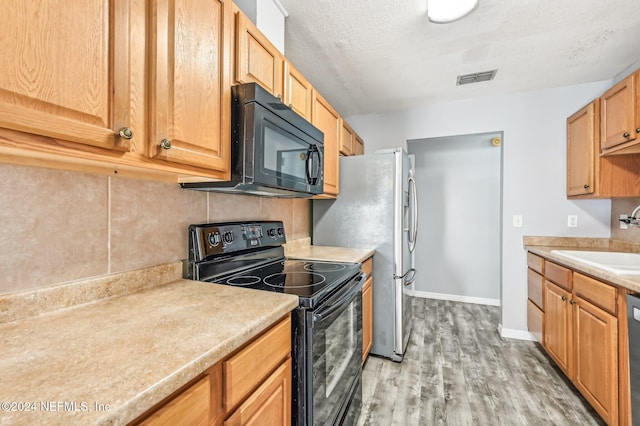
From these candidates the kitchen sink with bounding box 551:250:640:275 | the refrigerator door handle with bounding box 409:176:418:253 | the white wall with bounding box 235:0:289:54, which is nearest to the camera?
the white wall with bounding box 235:0:289:54

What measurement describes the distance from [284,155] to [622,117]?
2.30 m

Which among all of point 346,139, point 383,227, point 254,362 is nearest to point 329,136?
point 346,139

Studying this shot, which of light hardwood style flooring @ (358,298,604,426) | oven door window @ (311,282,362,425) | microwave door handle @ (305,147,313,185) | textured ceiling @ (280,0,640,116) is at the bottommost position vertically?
light hardwood style flooring @ (358,298,604,426)

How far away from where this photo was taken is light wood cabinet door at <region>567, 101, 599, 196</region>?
228cm

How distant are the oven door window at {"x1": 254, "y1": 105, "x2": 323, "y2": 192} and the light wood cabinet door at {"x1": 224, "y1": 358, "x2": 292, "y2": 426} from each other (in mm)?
736

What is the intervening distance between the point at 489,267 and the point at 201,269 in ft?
12.4

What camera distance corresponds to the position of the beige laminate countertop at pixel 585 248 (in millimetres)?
1416

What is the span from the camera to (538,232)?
278 centimetres

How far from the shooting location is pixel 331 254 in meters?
2.12

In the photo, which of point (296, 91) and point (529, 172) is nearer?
point (296, 91)

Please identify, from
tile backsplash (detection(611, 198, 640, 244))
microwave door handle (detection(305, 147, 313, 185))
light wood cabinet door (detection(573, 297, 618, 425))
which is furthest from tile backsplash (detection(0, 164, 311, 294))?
tile backsplash (detection(611, 198, 640, 244))

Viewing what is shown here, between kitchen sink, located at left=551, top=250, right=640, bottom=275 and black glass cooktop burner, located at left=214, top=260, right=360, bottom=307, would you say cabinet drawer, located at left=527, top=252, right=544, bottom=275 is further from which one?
black glass cooktop burner, located at left=214, top=260, right=360, bottom=307

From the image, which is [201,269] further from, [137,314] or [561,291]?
[561,291]

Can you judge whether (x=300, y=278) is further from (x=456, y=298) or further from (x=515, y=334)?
(x=456, y=298)
